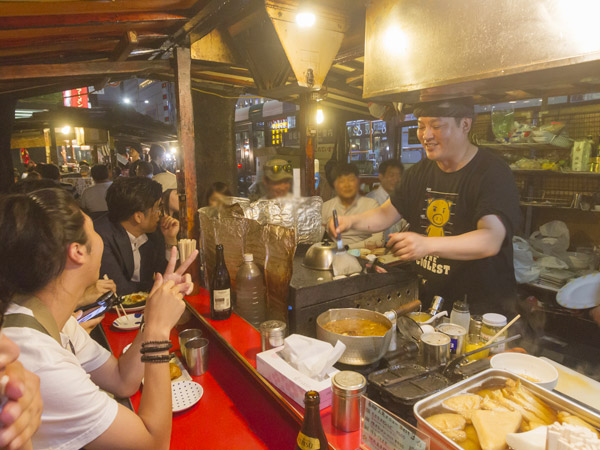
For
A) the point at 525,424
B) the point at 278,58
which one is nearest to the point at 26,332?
A: the point at 525,424

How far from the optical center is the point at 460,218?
107 inches

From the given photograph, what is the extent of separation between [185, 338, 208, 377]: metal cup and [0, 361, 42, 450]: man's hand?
1493 mm

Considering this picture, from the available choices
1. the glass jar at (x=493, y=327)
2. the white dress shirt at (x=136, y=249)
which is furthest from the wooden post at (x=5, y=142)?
the glass jar at (x=493, y=327)

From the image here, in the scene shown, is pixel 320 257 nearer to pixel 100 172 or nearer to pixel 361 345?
pixel 361 345

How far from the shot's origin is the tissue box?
1544 millimetres

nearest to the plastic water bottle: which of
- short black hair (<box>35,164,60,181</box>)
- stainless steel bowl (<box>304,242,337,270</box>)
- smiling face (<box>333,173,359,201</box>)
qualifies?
stainless steel bowl (<box>304,242,337,270</box>)

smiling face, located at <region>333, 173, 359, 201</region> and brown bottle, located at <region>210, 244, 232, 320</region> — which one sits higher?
smiling face, located at <region>333, 173, 359, 201</region>

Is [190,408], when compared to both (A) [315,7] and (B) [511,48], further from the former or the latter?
(A) [315,7]

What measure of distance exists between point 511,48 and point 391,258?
138 centimetres

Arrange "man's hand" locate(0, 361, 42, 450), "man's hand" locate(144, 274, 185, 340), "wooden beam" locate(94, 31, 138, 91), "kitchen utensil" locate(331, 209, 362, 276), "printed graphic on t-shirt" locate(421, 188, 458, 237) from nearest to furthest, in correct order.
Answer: "man's hand" locate(0, 361, 42, 450)
"man's hand" locate(144, 274, 185, 340)
"kitchen utensil" locate(331, 209, 362, 276)
"printed graphic on t-shirt" locate(421, 188, 458, 237)
"wooden beam" locate(94, 31, 138, 91)

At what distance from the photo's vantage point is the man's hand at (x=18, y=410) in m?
0.72

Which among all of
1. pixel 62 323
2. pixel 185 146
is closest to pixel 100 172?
pixel 185 146

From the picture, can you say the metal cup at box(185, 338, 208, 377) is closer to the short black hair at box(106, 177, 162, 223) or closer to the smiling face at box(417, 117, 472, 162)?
the short black hair at box(106, 177, 162, 223)

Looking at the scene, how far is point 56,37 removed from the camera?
10.3 feet
